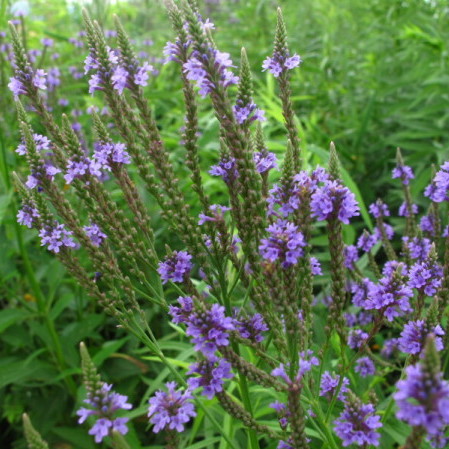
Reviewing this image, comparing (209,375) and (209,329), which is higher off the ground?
(209,329)

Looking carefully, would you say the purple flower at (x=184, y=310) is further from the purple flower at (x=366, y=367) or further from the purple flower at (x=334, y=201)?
the purple flower at (x=366, y=367)

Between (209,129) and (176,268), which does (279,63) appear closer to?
(176,268)

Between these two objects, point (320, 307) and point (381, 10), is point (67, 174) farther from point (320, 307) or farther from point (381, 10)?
point (381, 10)

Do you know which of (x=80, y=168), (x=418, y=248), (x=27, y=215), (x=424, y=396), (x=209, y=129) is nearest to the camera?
(x=424, y=396)

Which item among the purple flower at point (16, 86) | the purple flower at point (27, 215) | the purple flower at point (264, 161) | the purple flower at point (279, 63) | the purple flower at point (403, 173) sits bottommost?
the purple flower at point (403, 173)

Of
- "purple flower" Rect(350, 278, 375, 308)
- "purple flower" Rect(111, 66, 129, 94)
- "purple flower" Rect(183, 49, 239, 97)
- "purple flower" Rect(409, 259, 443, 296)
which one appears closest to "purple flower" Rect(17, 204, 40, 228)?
"purple flower" Rect(111, 66, 129, 94)

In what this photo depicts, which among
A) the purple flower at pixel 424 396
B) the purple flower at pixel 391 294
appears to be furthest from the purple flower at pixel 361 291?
the purple flower at pixel 424 396

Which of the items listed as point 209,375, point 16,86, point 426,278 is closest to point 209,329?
point 209,375
